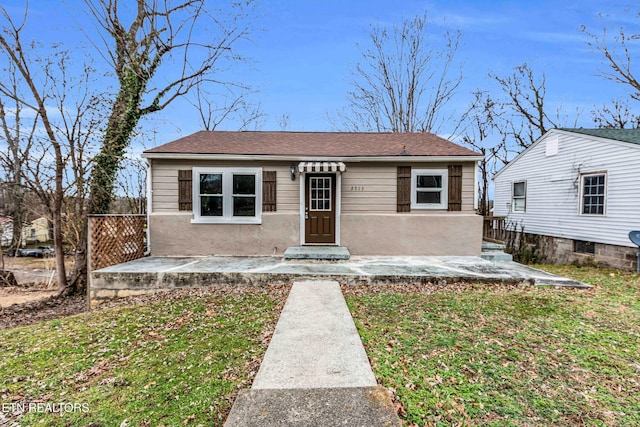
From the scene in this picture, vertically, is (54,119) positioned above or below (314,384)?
above

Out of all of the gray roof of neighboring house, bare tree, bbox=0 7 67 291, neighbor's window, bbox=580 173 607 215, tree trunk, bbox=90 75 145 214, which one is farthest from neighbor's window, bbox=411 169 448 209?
bare tree, bbox=0 7 67 291

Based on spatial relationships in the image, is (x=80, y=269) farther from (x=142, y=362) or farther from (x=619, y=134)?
(x=619, y=134)

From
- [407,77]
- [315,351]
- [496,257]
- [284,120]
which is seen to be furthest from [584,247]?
[284,120]

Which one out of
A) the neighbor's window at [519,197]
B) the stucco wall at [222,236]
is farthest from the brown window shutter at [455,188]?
the neighbor's window at [519,197]

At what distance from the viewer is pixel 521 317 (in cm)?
447

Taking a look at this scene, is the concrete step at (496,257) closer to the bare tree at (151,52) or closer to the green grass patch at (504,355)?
the green grass patch at (504,355)

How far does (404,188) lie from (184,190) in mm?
6332

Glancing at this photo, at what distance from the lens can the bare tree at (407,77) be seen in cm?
1625

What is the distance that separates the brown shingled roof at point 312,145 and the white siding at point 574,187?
467cm

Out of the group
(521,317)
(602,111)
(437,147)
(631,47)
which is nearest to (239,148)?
(437,147)

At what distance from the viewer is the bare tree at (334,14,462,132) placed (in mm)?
16250

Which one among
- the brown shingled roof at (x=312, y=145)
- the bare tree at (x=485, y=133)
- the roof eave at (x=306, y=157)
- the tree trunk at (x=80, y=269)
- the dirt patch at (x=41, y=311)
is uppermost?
the bare tree at (x=485, y=133)

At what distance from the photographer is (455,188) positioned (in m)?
8.65

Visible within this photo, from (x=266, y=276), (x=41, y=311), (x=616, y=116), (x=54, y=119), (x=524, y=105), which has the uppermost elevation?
(x=524, y=105)
